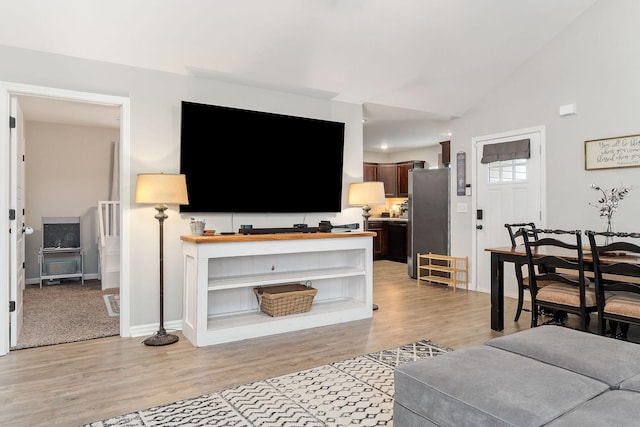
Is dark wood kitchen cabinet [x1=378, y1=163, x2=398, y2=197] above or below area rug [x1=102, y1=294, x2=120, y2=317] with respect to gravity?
above

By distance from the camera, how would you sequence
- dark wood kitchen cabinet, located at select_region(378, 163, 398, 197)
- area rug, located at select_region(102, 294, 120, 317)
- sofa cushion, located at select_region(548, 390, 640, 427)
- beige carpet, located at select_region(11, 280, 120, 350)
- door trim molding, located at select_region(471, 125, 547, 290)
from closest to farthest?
sofa cushion, located at select_region(548, 390, 640, 427)
beige carpet, located at select_region(11, 280, 120, 350)
area rug, located at select_region(102, 294, 120, 317)
door trim molding, located at select_region(471, 125, 547, 290)
dark wood kitchen cabinet, located at select_region(378, 163, 398, 197)

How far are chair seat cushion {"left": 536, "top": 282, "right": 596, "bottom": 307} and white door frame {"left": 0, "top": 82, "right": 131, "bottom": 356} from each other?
346 centimetres

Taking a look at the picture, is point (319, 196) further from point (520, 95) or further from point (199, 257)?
point (520, 95)

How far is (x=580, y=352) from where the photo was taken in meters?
1.92

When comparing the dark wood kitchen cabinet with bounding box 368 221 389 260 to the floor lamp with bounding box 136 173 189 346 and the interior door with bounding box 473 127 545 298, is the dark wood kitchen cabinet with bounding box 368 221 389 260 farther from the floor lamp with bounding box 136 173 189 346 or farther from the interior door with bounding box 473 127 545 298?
the floor lamp with bounding box 136 173 189 346

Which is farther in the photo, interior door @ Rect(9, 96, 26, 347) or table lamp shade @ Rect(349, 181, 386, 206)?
table lamp shade @ Rect(349, 181, 386, 206)

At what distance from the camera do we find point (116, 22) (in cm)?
327

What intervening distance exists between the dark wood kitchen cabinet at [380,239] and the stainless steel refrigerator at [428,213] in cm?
196

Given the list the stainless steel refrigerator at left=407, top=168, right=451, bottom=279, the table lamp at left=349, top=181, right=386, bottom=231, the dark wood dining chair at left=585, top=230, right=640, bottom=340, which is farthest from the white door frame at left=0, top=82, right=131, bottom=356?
the stainless steel refrigerator at left=407, top=168, right=451, bottom=279

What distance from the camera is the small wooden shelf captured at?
228 inches

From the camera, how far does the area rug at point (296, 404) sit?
2.20 m

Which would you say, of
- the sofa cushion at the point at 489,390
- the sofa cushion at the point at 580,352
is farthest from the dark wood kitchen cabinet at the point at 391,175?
the sofa cushion at the point at 489,390

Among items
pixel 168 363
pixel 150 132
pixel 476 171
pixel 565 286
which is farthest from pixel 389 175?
pixel 168 363

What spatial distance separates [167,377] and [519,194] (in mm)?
4345
